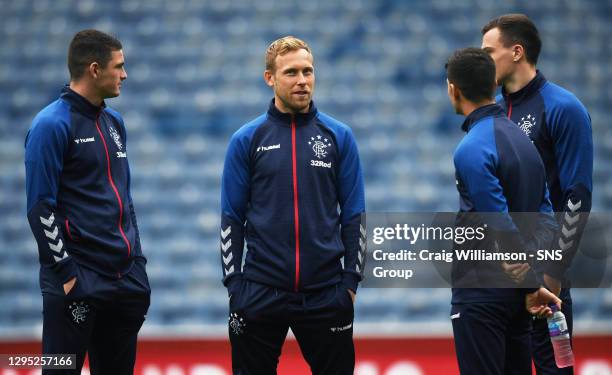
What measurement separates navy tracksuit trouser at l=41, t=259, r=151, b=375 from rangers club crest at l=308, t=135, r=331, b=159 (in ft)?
2.40

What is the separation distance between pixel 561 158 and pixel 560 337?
Answer: 61 centimetres

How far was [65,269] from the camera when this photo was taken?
135 inches

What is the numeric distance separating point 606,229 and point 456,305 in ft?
4.70

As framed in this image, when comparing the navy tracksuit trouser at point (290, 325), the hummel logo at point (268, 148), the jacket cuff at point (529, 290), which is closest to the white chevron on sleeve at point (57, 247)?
the navy tracksuit trouser at point (290, 325)

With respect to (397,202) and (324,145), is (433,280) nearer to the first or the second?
(324,145)

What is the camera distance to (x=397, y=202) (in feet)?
22.9

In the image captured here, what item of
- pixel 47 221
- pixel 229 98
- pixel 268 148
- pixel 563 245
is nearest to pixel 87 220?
pixel 47 221

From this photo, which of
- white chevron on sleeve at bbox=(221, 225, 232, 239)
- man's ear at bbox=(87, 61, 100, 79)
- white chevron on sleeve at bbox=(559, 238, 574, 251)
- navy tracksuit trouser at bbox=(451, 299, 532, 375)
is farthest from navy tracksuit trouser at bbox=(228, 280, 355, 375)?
man's ear at bbox=(87, 61, 100, 79)

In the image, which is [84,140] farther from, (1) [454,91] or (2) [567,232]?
(2) [567,232]

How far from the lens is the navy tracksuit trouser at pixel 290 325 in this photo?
346cm

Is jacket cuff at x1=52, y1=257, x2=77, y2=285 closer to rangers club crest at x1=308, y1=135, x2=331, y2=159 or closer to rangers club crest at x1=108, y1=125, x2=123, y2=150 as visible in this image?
rangers club crest at x1=108, y1=125, x2=123, y2=150

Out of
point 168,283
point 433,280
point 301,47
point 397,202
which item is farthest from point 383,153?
point 301,47

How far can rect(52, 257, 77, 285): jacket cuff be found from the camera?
11.2 feet

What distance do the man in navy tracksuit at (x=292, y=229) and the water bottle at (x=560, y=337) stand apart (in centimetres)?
66
